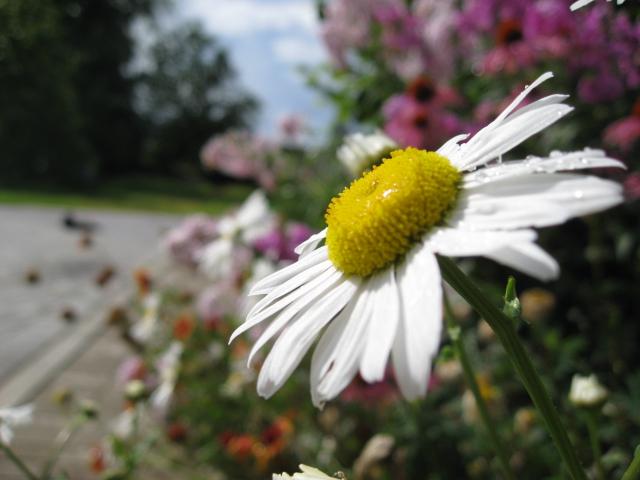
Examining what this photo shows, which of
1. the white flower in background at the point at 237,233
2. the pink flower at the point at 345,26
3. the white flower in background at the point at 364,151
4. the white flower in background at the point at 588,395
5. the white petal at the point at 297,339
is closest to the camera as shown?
the white petal at the point at 297,339

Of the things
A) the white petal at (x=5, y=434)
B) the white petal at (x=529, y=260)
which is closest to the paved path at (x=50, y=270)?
the white petal at (x=5, y=434)

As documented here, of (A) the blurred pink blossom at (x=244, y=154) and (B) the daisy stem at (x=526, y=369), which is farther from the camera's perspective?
(A) the blurred pink blossom at (x=244, y=154)

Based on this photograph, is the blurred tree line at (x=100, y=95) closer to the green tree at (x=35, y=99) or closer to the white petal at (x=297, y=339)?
the green tree at (x=35, y=99)

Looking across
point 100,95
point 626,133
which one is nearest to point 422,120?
point 626,133

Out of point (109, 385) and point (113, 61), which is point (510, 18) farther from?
point (113, 61)

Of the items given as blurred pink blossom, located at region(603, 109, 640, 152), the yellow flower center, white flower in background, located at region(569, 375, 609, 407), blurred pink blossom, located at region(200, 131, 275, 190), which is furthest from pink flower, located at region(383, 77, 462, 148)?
blurred pink blossom, located at region(200, 131, 275, 190)

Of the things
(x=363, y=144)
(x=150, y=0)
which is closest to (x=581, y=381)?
(x=363, y=144)

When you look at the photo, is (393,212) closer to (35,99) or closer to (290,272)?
(290,272)
